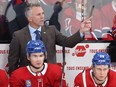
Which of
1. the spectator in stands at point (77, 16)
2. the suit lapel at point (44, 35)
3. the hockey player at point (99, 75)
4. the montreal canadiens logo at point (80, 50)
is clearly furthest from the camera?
the montreal canadiens logo at point (80, 50)

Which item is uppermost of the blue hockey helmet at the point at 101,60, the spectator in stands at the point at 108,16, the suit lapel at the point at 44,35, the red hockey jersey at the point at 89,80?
the spectator in stands at the point at 108,16

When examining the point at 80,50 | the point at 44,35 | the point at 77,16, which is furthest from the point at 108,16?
the point at 44,35

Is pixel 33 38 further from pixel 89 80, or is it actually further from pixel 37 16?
pixel 89 80

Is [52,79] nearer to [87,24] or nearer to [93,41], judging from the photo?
[87,24]

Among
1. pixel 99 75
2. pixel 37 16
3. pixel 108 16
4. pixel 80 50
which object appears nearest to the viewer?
pixel 99 75

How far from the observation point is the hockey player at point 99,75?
4.70 meters

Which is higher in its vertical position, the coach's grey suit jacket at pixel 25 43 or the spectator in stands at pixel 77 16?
the spectator in stands at pixel 77 16

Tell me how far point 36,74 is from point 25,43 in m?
0.75

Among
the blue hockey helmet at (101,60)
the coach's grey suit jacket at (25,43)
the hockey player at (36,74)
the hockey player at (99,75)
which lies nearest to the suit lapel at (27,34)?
the coach's grey suit jacket at (25,43)

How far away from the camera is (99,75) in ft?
15.4

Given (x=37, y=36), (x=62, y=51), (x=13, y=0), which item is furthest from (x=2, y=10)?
(x=62, y=51)

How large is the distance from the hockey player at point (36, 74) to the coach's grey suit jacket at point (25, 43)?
1.96 ft

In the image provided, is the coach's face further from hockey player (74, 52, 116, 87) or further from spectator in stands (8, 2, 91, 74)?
hockey player (74, 52, 116, 87)

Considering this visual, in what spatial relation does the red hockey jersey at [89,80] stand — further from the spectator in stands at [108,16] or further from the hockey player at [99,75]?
the spectator in stands at [108,16]
